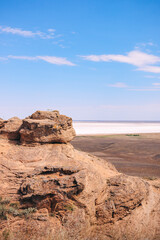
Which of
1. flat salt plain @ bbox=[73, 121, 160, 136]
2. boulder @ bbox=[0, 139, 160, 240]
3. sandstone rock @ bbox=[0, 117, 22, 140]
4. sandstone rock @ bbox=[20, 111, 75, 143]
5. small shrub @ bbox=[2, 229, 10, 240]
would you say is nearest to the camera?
small shrub @ bbox=[2, 229, 10, 240]

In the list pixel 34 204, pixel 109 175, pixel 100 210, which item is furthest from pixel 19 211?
pixel 109 175

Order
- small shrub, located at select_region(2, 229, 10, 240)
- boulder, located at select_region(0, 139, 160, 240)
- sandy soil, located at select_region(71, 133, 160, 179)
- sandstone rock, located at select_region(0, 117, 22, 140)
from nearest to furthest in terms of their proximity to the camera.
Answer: small shrub, located at select_region(2, 229, 10, 240), boulder, located at select_region(0, 139, 160, 240), sandstone rock, located at select_region(0, 117, 22, 140), sandy soil, located at select_region(71, 133, 160, 179)

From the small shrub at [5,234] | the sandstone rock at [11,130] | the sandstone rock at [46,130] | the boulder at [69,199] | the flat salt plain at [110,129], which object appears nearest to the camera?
the small shrub at [5,234]

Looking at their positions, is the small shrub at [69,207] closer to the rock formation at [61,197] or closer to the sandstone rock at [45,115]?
the rock formation at [61,197]

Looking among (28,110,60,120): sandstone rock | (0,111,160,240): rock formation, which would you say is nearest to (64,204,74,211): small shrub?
(0,111,160,240): rock formation

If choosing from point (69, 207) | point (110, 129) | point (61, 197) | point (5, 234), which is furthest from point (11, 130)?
point (110, 129)

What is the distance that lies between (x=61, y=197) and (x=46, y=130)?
3.19m

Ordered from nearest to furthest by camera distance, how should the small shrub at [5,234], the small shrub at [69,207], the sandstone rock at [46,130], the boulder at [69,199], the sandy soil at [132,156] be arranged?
the small shrub at [5,234], the boulder at [69,199], the small shrub at [69,207], the sandstone rock at [46,130], the sandy soil at [132,156]

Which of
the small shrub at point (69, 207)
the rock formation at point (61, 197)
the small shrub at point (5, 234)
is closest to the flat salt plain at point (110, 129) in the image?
the rock formation at point (61, 197)

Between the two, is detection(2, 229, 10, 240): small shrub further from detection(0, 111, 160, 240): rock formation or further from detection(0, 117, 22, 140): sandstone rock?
detection(0, 117, 22, 140): sandstone rock

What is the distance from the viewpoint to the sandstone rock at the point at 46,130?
32.5 feet

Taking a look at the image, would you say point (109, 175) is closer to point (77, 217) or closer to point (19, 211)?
point (77, 217)

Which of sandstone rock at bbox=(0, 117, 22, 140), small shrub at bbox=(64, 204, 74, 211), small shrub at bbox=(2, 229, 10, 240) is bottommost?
small shrub at bbox=(2, 229, 10, 240)

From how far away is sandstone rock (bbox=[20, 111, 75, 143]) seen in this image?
32.5 ft
